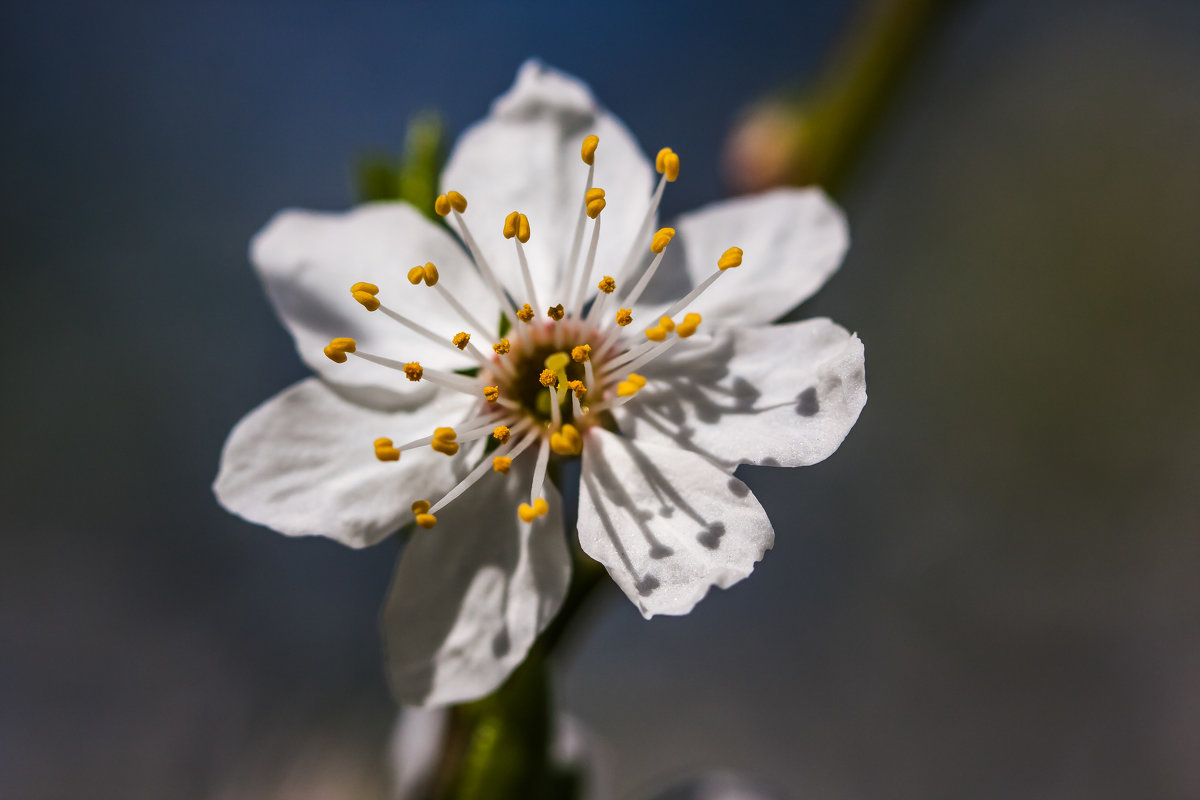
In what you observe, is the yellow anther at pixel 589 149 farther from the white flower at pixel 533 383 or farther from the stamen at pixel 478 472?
the stamen at pixel 478 472

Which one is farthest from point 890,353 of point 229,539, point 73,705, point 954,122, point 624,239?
point 624,239

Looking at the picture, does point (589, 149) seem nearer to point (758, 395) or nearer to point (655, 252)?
point (655, 252)

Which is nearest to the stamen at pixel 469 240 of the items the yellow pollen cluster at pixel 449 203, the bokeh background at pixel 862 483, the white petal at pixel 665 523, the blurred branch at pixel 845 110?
the yellow pollen cluster at pixel 449 203

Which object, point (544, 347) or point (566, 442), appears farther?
point (544, 347)

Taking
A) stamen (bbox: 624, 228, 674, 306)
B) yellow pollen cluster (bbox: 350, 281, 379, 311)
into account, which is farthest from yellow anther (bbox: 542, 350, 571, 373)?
yellow pollen cluster (bbox: 350, 281, 379, 311)

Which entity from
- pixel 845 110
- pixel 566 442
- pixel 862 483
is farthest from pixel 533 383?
pixel 862 483

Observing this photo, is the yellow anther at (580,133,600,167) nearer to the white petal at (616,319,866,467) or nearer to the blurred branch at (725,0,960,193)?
the white petal at (616,319,866,467)
